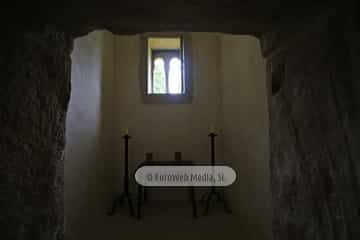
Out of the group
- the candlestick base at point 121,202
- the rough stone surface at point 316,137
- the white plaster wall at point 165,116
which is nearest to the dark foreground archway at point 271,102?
the rough stone surface at point 316,137

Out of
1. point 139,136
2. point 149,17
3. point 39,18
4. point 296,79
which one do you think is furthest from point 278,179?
point 139,136

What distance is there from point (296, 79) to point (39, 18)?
67 cm

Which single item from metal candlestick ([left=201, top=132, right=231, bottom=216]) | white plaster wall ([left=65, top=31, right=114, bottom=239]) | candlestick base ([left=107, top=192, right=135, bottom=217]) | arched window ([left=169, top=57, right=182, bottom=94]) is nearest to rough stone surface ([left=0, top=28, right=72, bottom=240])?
white plaster wall ([left=65, top=31, right=114, bottom=239])

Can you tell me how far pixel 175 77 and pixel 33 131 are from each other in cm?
313

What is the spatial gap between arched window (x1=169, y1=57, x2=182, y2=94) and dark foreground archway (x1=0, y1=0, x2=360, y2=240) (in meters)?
2.77

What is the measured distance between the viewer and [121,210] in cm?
317

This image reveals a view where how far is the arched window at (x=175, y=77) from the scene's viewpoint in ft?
12.3

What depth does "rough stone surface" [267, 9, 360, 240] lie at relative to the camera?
65 cm

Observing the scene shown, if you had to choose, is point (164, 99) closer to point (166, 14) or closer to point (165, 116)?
point (165, 116)

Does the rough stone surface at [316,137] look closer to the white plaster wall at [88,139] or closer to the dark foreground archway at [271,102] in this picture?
the dark foreground archway at [271,102]

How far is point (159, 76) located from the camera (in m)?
3.88

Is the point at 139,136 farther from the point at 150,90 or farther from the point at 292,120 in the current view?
the point at 292,120

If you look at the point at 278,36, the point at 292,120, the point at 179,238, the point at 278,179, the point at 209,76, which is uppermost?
the point at 209,76

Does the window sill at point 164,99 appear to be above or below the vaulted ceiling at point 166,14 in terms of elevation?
above
